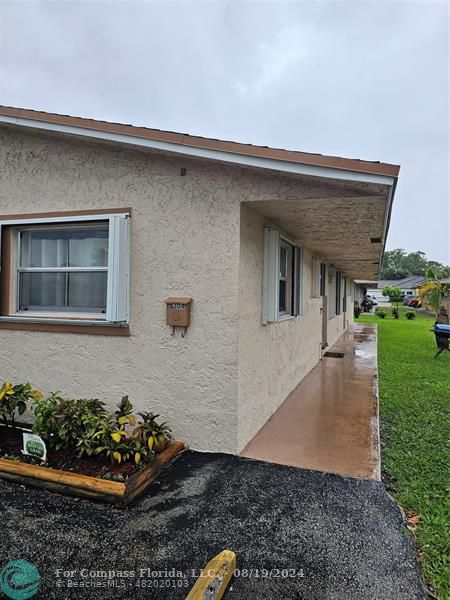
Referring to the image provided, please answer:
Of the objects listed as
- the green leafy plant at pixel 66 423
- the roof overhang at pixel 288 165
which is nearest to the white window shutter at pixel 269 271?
the roof overhang at pixel 288 165

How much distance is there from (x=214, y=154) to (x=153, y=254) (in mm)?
1272

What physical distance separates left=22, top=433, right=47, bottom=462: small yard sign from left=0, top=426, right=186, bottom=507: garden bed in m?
0.07

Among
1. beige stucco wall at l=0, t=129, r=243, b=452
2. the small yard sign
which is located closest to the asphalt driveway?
the small yard sign

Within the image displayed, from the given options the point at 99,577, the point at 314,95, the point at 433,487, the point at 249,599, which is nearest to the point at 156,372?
the point at 99,577

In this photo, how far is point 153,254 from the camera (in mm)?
4168

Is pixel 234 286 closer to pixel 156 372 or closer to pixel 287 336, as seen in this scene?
pixel 156 372

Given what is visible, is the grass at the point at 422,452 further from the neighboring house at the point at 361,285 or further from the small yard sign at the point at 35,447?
the neighboring house at the point at 361,285

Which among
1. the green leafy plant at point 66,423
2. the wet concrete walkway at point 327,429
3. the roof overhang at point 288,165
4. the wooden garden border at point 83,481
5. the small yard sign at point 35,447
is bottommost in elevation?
the wet concrete walkway at point 327,429

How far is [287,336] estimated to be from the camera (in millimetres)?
6305

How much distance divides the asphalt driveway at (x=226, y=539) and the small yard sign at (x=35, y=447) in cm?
31

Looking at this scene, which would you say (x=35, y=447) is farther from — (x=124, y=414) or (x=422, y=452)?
(x=422, y=452)

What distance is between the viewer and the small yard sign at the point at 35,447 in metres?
3.51

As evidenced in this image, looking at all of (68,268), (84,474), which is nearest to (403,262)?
(68,268)

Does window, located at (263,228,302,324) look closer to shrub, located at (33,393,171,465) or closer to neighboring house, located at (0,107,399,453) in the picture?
neighboring house, located at (0,107,399,453)
